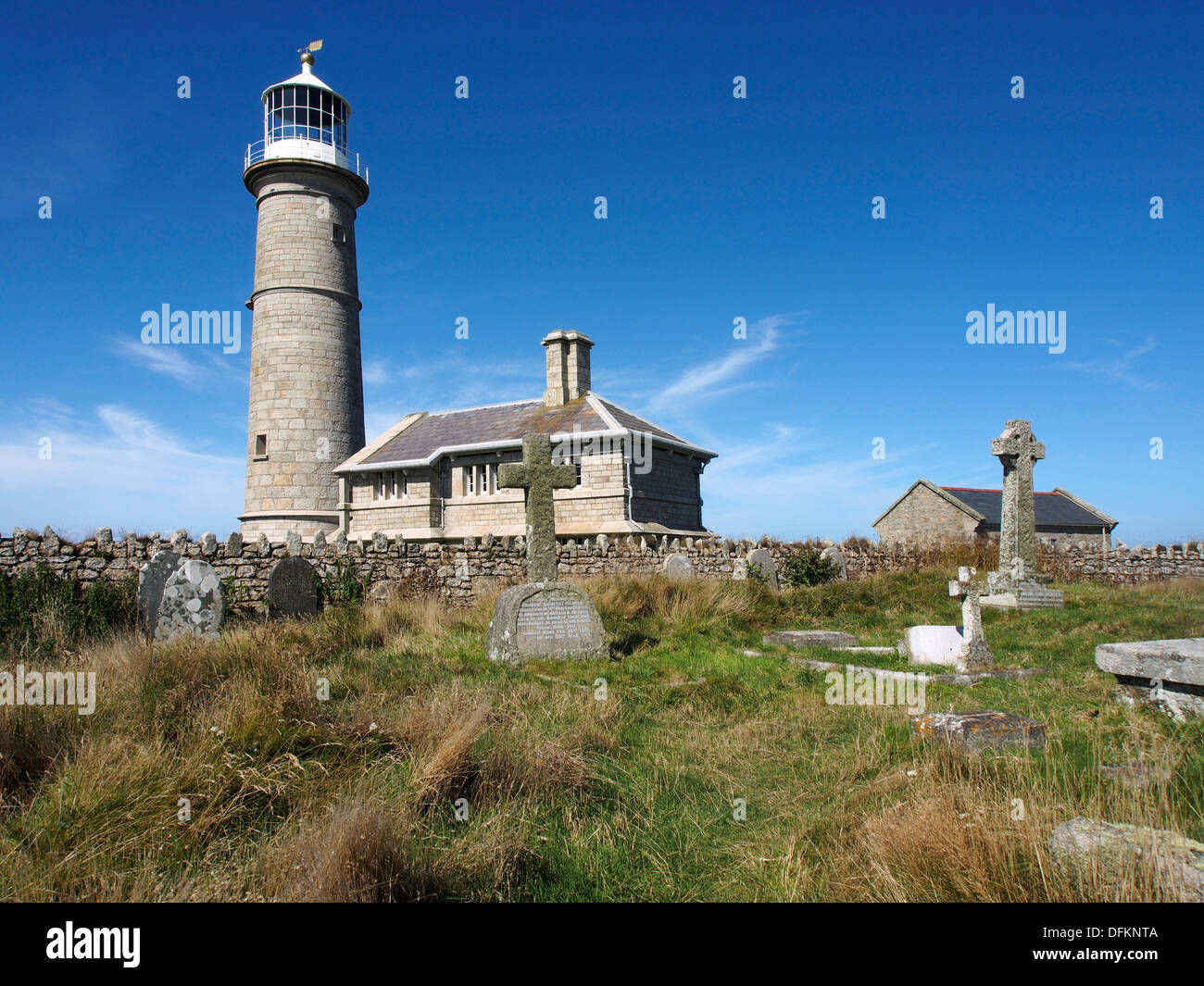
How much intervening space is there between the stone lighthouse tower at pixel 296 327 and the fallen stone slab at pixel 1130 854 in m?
25.1

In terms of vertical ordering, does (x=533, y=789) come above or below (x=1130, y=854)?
below

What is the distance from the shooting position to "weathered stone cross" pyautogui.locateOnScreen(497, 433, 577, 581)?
399 inches

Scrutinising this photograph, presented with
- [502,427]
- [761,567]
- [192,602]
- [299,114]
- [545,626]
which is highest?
[299,114]

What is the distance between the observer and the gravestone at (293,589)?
42.5 feet

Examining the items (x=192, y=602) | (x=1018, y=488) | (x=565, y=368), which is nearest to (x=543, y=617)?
(x=192, y=602)

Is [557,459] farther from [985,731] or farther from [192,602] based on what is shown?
[985,731]

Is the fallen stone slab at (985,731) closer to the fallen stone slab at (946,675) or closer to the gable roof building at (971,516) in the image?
the fallen stone slab at (946,675)

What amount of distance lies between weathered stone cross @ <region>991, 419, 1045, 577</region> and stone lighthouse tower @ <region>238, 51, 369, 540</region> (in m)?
20.5

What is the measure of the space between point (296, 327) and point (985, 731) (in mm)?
24783

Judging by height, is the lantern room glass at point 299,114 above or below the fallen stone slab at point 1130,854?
above

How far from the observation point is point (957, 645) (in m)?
9.04

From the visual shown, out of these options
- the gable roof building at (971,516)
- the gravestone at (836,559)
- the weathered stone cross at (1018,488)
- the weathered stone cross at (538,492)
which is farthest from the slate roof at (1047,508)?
the weathered stone cross at (538,492)

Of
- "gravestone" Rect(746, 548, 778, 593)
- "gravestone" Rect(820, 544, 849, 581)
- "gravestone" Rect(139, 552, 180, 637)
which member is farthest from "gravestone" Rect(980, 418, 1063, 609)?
"gravestone" Rect(139, 552, 180, 637)

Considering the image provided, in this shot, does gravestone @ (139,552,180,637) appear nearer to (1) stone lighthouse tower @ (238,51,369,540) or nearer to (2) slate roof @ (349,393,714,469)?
(2) slate roof @ (349,393,714,469)
